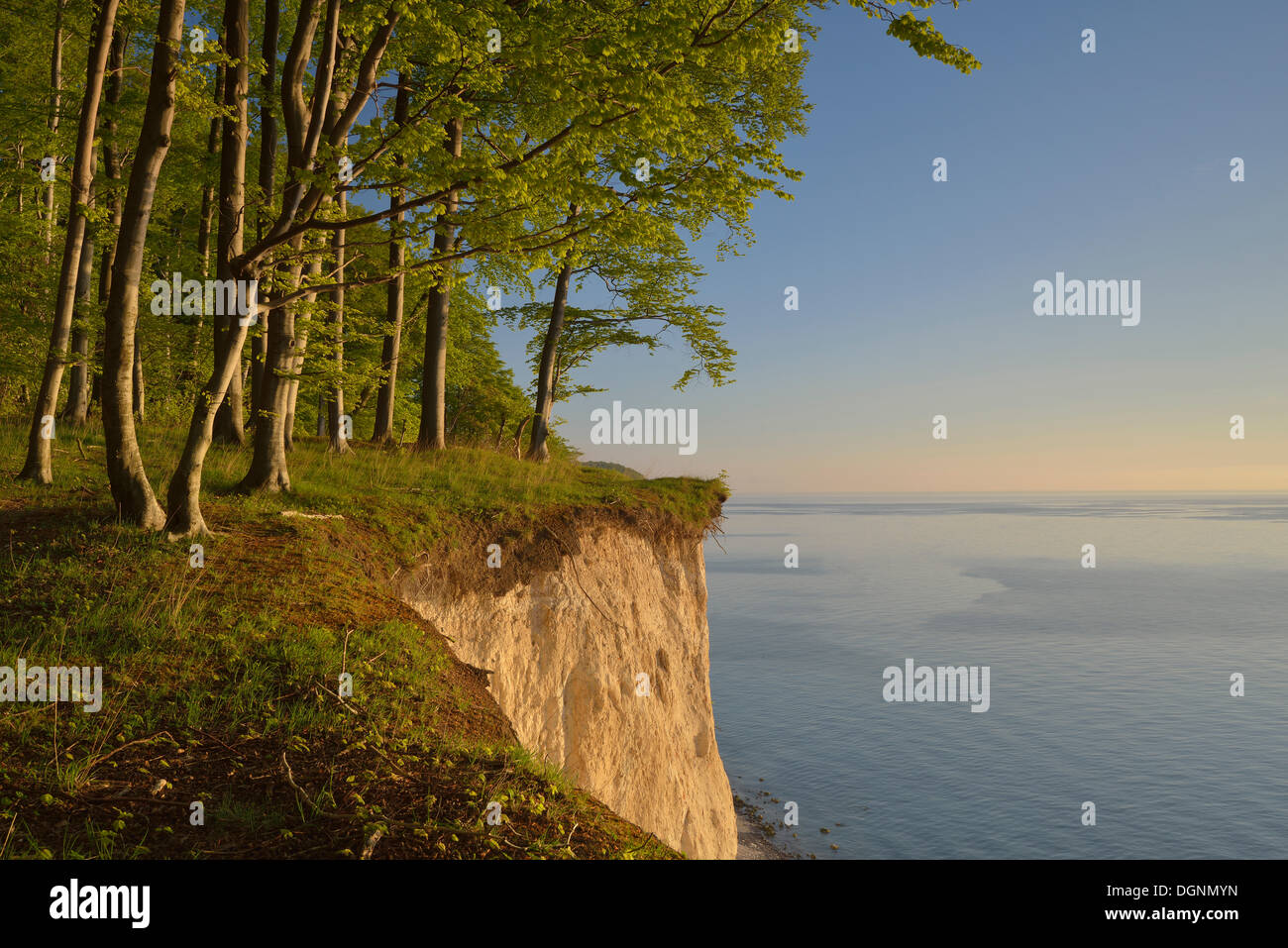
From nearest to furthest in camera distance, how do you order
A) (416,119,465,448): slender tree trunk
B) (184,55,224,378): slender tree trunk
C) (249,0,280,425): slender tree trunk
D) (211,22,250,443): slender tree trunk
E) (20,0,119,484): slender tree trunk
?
(211,22,250,443): slender tree trunk, (20,0,119,484): slender tree trunk, (249,0,280,425): slender tree trunk, (184,55,224,378): slender tree trunk, (416,119,465,448): slender tree trunk

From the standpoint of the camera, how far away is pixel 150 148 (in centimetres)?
955

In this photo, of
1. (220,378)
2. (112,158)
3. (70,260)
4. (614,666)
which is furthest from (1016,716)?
(112,158)

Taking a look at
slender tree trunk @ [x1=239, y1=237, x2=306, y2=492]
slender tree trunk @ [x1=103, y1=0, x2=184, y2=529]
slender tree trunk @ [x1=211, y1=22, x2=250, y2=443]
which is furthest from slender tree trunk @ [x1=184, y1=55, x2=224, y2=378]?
slender tree trunk @ [x1=103, y1=0, x2=184, y2=529]

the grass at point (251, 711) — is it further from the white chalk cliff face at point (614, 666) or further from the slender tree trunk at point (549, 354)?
the slender tree trunk at point (549, 354)

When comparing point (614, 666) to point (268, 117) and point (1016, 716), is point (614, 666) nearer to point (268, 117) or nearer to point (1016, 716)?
point (268, 117)

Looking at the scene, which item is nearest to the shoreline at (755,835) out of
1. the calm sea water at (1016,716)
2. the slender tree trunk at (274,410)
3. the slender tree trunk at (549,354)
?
the calm sea water at (1016,716)

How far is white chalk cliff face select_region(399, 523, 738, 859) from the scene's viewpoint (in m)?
12.5

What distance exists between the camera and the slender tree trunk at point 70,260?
11.6 meters

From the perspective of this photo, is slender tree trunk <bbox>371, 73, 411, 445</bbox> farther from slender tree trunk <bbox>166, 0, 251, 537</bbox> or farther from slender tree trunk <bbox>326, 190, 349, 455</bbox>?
slender tree trunk <bbox>166, 0, 251, 537</bbox>

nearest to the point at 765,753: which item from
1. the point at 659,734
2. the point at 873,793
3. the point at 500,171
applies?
the point at 873,793

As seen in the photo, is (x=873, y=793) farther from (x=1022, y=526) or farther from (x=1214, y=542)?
(x=1022, y=526)

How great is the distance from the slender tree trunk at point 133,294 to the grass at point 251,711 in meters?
0.52

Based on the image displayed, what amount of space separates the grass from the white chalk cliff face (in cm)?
233

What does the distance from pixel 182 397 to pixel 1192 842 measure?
40.5 m
